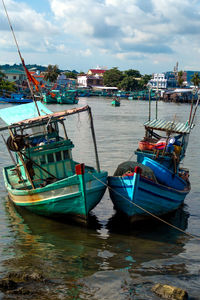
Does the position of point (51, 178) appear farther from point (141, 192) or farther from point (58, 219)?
point (141, 192)

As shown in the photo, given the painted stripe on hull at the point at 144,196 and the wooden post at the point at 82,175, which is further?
the painted stripe on hull at the point at 144,196

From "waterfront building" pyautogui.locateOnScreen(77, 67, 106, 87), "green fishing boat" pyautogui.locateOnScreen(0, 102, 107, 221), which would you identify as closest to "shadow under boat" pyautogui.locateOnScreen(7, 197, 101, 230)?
"green fishing boat" pyautogui.locateOnScreen(0, 102, 107, 221)

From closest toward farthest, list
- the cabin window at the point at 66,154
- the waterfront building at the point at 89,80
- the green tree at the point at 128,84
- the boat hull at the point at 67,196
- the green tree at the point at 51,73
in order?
the boat hull at the point at 67,196, the cabin window at the point at 66,154, the green tree at the point at 51,73, the green tree at the point at 128,84, the waterfront building at the point at 89,80

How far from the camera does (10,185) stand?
14977mm

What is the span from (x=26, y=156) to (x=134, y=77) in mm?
136917

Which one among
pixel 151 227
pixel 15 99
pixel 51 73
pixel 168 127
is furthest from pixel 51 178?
pixel 51 73

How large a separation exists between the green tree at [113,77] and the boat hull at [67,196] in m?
134

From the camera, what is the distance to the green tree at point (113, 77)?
144625 millimetres

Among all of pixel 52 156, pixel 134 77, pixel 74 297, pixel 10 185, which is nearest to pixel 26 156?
pixel 52 156

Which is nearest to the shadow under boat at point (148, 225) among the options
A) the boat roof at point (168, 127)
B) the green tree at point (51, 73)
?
the boat roof at point (168, 127)

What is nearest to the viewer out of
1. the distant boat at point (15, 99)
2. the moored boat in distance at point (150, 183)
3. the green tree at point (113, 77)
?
the moored boat in distance at point (150, 183)

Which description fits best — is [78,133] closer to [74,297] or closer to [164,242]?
[164,242]

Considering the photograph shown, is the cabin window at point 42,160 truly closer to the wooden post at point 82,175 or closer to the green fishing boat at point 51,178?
the green fishing boat at point 51,178

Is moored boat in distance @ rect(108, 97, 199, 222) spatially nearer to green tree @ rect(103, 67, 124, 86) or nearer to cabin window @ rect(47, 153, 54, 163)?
cabin window @ rect(47, 153, 54, 163)
